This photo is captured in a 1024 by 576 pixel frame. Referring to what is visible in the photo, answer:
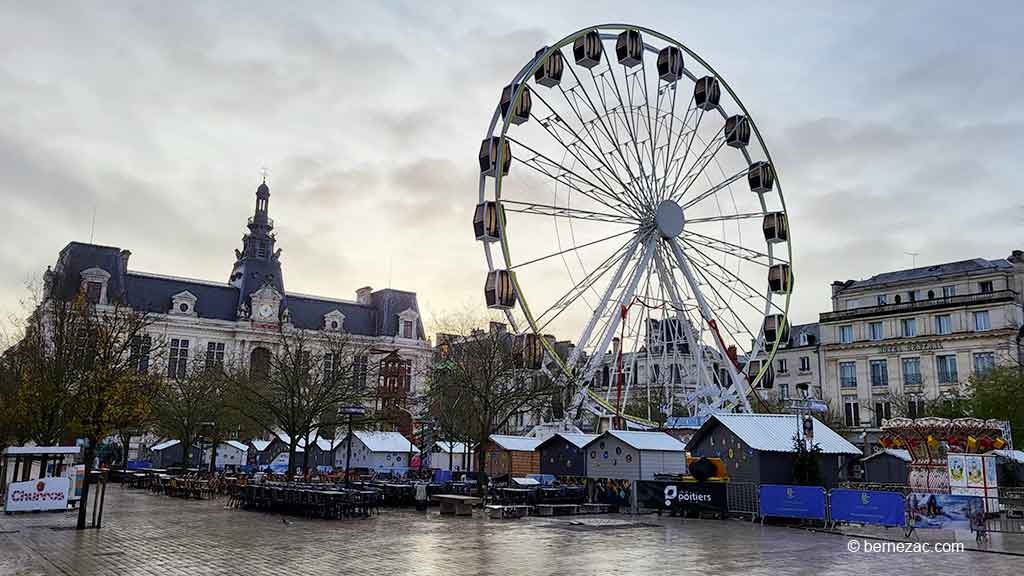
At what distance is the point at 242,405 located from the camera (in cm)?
4806

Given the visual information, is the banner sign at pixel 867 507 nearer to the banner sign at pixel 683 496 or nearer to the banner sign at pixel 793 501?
→ the banner sign at pixel 793 501

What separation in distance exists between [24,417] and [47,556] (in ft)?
47.7

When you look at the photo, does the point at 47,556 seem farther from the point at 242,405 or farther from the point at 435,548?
the point at 242,405

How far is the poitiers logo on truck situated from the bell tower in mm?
81034

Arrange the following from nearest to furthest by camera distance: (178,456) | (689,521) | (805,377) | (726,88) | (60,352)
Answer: (689,521) < (60,352) < (726,88) < (178,456) < (805,377)

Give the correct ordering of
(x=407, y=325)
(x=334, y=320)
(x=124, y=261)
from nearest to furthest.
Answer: (x=124, y=261), (x=334, y=320), (x=407, y=325)

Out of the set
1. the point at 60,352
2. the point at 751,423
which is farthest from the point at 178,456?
the point at 751,423

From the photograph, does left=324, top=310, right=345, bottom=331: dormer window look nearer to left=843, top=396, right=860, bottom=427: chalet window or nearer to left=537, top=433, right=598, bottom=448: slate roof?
left=843, top=396, right=860, bottom=427: chalet window

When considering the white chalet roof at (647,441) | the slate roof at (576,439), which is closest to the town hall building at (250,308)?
the slate roof at (576,439)

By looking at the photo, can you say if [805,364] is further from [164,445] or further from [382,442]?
[164,445]

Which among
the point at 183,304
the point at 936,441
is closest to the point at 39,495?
the point at 936,441

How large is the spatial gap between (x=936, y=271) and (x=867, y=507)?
52.3 metres

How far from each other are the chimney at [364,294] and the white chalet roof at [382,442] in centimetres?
5456

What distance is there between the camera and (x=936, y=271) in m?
69.9
